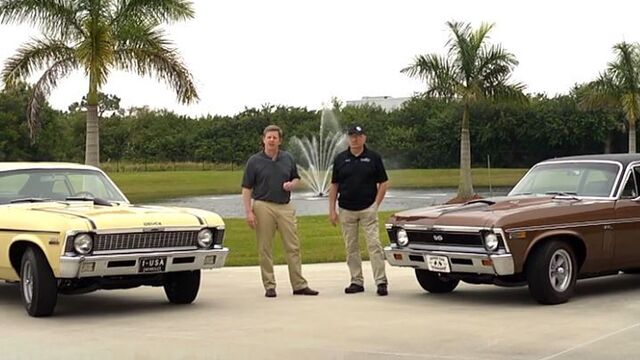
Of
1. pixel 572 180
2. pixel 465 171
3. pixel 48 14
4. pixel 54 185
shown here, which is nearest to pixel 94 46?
pixel 48 14

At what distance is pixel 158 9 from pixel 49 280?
1181 cm

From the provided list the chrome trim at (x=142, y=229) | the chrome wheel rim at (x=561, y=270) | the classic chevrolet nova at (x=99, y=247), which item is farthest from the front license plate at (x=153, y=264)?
the chrome wheel rim at (x=561, y=270)

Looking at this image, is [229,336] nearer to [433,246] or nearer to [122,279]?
[122,279]

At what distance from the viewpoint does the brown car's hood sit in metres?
9.33

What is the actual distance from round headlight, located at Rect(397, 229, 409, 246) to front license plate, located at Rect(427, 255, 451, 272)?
43 centimetres

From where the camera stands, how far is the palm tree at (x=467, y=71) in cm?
2950

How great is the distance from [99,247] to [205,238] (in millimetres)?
1168

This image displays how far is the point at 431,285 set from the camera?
10531 millimetres

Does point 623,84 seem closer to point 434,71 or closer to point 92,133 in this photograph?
point 434,71

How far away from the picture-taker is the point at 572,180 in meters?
10.7

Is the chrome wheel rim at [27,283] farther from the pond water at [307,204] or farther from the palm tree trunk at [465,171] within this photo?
the palm tree trunk at [465,171]

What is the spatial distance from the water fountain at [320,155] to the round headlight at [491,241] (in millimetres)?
26319

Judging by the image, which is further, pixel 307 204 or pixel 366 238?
pixel 307 204

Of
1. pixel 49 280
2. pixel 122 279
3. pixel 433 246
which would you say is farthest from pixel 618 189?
pixel 49 280
